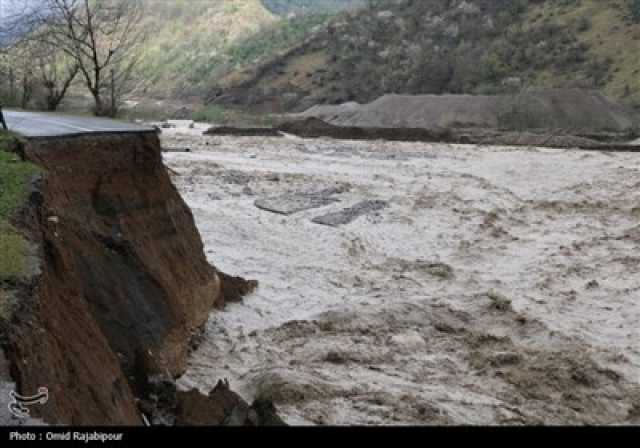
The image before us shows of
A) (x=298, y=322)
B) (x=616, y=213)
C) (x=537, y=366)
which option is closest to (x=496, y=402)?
(x=537, y=366)

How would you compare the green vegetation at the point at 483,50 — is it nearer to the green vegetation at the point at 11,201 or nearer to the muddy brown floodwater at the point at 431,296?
the muddy brown floodwater at the point at 431,296

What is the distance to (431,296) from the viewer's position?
10.0 m

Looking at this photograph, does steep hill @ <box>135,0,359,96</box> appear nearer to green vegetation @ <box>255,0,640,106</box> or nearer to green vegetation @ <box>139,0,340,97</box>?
green vegetation @ <box>139,0,340,97</box>

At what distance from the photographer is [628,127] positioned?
32875mm

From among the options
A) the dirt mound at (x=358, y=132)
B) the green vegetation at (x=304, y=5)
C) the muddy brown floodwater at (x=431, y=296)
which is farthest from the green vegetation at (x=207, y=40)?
the muddy brown floodwater at (x=431, y=296)

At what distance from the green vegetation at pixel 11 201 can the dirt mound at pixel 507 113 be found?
3117 centimetres

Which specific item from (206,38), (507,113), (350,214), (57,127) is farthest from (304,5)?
(57,127)

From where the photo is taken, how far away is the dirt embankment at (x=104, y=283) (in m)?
3.45

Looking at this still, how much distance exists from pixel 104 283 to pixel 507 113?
108 ft

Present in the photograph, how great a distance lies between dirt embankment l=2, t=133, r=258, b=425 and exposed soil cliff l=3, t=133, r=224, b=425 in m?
0.01

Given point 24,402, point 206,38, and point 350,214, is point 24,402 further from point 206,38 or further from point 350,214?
point 206,38

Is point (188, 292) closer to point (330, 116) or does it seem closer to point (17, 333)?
point (17, 333)

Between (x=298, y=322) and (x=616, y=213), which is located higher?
(x=616, y=213)

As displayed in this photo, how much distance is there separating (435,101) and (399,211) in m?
24.8
